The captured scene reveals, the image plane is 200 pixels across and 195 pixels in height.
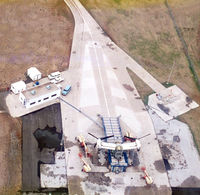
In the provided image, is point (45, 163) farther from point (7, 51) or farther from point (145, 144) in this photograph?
point (7, 51)

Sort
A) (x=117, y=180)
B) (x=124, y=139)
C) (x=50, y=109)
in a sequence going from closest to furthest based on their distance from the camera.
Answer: (x=117, y=180), (x=124, y=139), (x=50, y=109)

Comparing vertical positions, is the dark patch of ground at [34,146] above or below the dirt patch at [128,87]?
below

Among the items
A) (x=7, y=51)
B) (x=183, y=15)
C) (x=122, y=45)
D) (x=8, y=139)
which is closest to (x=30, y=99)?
(x=8, y=139)

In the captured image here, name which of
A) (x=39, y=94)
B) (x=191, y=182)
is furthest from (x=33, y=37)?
(x=191, y=182)

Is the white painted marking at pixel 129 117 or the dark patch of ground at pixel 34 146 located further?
the white painted marking at pixel 129 117

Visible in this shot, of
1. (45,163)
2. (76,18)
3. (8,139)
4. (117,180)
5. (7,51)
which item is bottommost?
(117,180)

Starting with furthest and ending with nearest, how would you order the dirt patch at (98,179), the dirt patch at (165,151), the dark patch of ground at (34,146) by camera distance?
the dirt patch at (165,151)
the dirt patch at (98,179)
the dark patch of ground at (34,146)

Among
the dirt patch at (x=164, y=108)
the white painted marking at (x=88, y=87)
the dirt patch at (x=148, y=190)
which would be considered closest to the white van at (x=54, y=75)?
the white painted marking at (x=88, y=87)

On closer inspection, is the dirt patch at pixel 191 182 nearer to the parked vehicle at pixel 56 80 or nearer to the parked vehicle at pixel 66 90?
the parked vehicle at pixel 66 90
